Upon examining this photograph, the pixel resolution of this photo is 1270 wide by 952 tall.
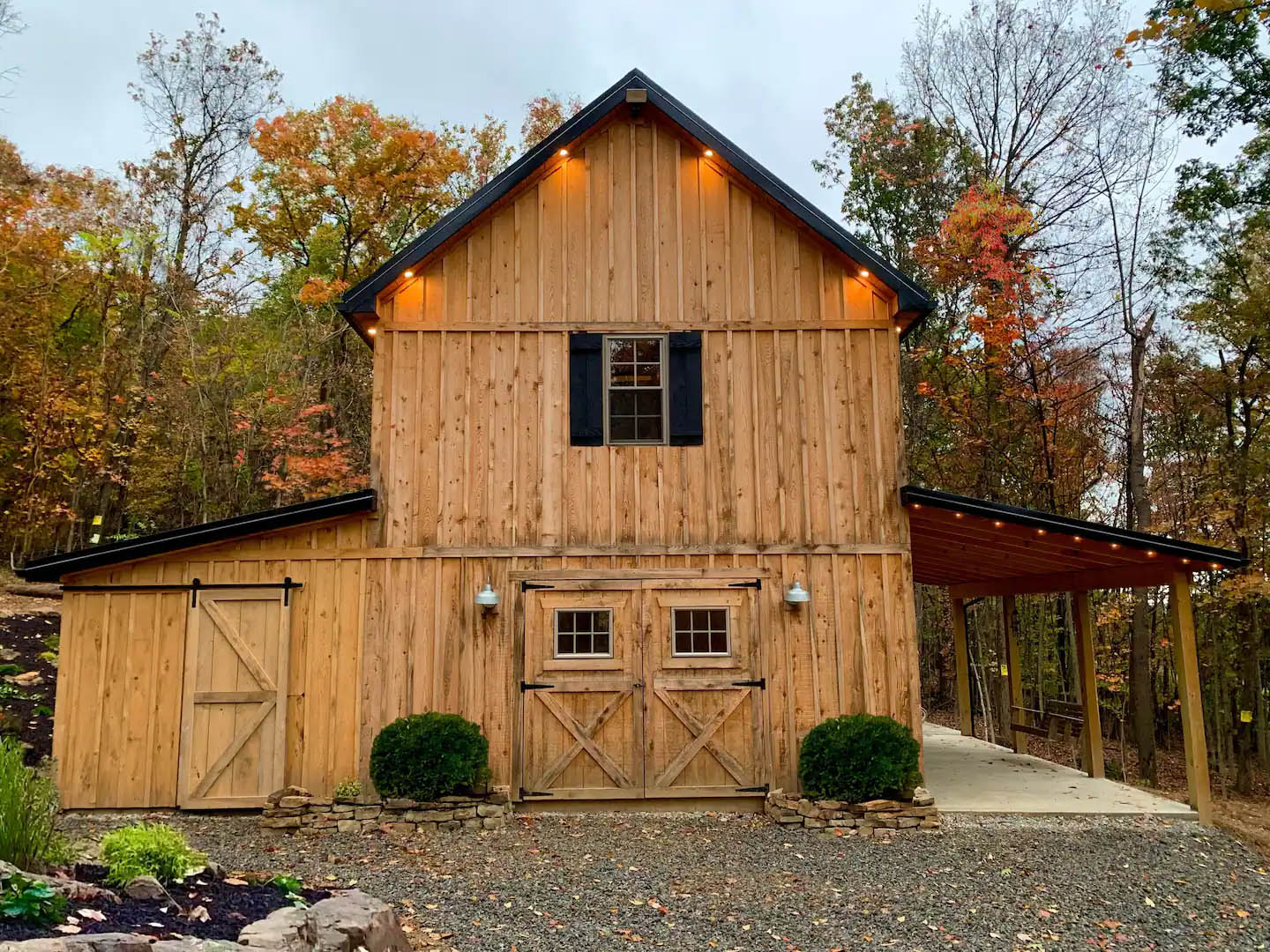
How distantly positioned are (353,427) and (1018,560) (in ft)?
47.2

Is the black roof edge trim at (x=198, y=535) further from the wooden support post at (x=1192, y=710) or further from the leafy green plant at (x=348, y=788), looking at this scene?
the wooden support post at (x=1192, y=710)

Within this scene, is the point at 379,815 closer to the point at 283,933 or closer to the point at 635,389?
the point at 283,933

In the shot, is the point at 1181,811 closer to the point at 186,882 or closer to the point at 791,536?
the point at 791,536

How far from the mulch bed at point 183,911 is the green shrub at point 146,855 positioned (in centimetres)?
7

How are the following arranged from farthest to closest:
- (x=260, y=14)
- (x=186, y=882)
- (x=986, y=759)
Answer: (x=260, y=14)
(x=986, y=759)
(x=186, y=882)

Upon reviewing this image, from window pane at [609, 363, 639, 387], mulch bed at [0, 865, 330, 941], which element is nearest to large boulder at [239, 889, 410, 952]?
mulch bed at [0, 865, 330, 941]

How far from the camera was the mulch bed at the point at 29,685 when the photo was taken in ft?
34.0

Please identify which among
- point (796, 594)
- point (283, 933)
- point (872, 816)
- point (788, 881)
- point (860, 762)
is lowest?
point (788, 881)

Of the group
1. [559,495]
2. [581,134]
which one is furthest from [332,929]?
[581,134]

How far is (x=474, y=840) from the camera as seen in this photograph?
7285mm

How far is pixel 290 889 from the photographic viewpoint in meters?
4.82

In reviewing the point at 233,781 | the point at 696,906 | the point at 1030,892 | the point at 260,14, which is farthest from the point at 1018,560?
the point at 260,14

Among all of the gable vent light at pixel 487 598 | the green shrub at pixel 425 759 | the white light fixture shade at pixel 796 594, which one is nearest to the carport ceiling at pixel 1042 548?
the white light fixture shade at pixel 796 594

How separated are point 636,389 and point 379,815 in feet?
15.3
